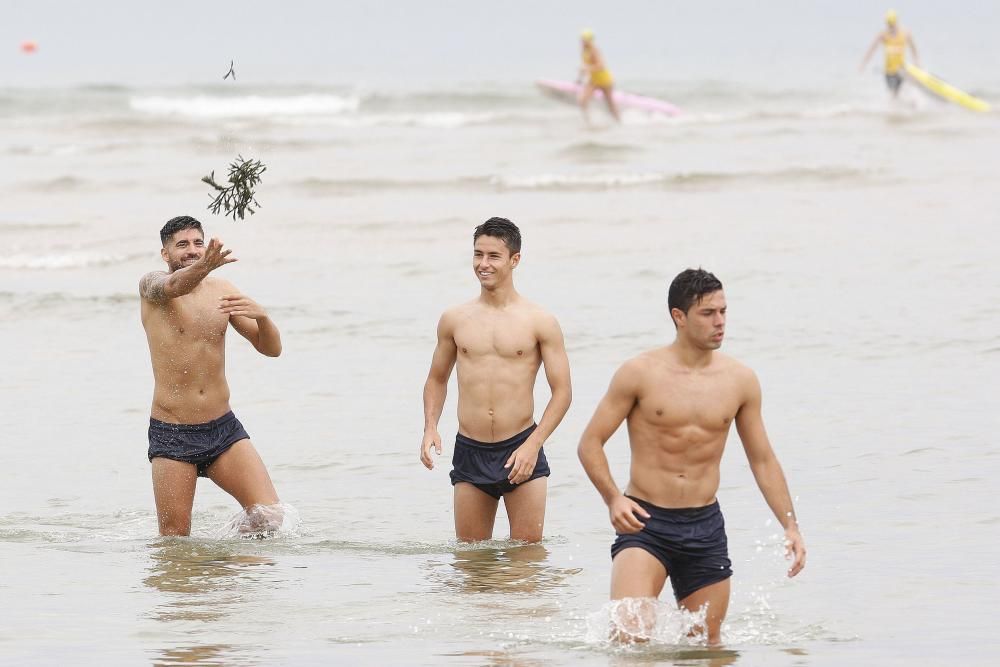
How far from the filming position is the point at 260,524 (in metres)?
8.74

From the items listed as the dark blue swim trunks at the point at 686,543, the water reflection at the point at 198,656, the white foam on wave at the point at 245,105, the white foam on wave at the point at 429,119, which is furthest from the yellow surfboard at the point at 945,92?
the water reflection at the point at 198,656

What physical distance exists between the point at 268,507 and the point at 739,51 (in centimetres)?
9540

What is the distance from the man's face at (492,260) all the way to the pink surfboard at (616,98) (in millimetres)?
31767

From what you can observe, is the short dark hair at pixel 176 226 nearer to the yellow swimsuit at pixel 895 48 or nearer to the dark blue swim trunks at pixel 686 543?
the dark blue swim trunks at pixel 686 543

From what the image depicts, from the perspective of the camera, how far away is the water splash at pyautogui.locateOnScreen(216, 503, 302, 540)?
8.70 m

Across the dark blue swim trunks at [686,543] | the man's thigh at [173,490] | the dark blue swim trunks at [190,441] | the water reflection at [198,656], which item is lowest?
the water reflection at [198,656]

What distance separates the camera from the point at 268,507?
8.66 meters

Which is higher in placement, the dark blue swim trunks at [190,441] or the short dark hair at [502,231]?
the short dark hair at [502,231]

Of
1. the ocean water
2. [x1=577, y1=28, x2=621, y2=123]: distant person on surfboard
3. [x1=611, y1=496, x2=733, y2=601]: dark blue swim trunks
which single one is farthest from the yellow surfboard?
[x1=611, y1=496, x2=733, y2=601]: dark blue swim trunks

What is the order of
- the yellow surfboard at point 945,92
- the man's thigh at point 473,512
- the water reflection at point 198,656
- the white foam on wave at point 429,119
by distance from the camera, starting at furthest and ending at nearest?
1. the white foam on wave at point 429,119
2. the yellow surfboard at point 945,92
3. the man's thigh at point 473,512
4. the water reflection at point 198,656

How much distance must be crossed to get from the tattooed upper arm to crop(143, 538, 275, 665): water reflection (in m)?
1.30

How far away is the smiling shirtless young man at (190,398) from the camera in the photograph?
8.41 metres

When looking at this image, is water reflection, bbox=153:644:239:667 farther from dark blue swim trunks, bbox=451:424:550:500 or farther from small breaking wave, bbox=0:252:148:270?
small breaking wave, bbox=0:252:148:270

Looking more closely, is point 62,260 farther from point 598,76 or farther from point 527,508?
point 598,76
